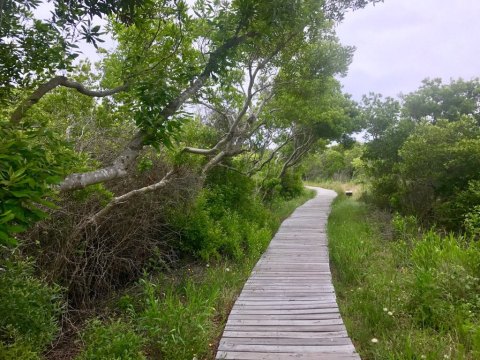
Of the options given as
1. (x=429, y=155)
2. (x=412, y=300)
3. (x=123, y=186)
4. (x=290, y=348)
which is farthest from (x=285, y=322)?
(x=429, y=155)

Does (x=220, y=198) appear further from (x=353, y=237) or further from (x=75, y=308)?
(x=75, y=308)

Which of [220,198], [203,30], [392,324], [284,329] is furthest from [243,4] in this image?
[220,198]

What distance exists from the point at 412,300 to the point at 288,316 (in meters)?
1.51

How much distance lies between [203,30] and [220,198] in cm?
432

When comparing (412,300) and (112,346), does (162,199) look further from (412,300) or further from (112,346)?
(412,300)

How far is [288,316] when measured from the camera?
4.18 m

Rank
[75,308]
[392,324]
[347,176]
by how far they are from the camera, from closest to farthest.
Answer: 1. [392,324]
2. [75,308]
3. [347,176]

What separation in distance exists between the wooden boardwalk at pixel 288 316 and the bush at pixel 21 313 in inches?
64.5

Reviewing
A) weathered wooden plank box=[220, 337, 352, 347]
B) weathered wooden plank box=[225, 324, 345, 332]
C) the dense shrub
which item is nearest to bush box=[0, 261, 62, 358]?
weathered wooden plank box=[220, 337, 352, 347]

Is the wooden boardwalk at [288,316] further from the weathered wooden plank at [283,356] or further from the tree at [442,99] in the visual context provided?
the tree at [442,99]

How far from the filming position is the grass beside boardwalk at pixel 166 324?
3.17m

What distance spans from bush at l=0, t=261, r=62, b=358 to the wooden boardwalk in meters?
1.64

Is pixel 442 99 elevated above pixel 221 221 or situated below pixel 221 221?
above

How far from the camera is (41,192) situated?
1.72 metres
